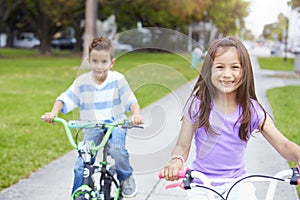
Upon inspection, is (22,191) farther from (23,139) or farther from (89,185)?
(23,139)

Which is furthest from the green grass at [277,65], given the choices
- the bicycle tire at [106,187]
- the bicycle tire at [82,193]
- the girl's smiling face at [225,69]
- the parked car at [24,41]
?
the parked car at [24,41]

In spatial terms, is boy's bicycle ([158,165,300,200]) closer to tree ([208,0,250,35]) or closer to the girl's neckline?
the girl's neckline

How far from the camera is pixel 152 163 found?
261 centimetres

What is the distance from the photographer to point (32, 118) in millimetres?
9406

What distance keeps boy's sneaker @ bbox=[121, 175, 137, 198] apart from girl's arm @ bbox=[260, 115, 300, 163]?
4.80 ft

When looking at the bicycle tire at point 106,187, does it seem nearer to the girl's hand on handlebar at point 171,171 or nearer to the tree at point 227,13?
the girl's hand on handlebar at point 171,171

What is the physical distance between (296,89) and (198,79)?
13178mm

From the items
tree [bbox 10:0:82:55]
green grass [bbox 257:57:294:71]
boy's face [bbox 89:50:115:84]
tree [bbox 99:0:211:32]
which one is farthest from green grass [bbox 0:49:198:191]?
tree [bbox 10:0:82:55]

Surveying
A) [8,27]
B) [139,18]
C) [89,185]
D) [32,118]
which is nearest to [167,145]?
[89,185]

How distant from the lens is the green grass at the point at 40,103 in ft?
8.84

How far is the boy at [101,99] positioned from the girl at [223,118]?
2.36ft

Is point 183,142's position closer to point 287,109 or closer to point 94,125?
point 94,125

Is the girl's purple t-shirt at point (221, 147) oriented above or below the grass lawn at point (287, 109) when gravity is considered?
above

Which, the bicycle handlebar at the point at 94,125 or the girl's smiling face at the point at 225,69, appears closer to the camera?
the girl's smiling face at the point at 225,69
